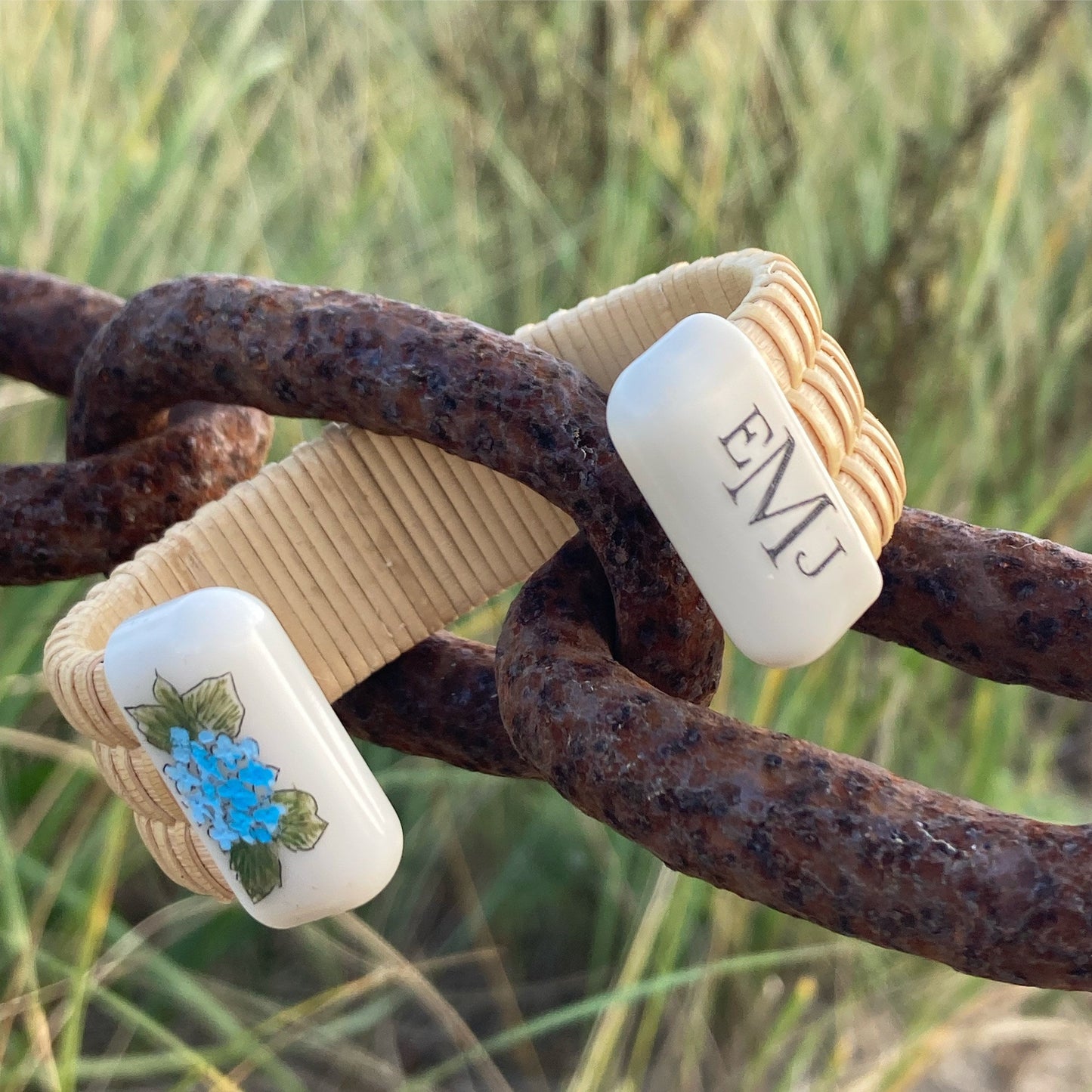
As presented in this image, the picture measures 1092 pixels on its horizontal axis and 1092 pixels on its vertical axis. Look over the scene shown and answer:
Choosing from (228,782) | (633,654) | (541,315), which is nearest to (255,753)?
(228,782)

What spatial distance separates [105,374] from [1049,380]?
115 cm

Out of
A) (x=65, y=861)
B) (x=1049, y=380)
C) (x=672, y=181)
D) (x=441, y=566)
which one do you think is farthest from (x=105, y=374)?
(x=1049, y=380)

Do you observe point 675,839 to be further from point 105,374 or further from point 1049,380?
point 1049,380

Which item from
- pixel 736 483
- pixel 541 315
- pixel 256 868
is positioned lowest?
pixel 541 315

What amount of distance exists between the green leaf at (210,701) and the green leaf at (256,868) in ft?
0.15

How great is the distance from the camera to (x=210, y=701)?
39cm

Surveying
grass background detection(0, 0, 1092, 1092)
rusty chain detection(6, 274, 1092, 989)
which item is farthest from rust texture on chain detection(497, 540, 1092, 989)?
grass background detection(0, 0, 1092, 1092)

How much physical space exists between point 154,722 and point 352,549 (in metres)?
0.11

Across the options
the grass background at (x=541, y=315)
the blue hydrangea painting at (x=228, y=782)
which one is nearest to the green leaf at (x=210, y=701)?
the blue hydrangea painting at (x=228, y=782)

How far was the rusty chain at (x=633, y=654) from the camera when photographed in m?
0.31

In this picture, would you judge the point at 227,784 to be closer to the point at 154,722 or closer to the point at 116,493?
the point at 154,722

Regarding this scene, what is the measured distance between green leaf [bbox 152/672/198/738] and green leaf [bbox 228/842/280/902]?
46mm

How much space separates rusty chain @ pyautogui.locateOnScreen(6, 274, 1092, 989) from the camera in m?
0.31

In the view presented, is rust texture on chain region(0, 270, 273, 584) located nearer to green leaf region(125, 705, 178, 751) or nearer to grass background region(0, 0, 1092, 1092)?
green leaf region(125, 705, 178, 751)
